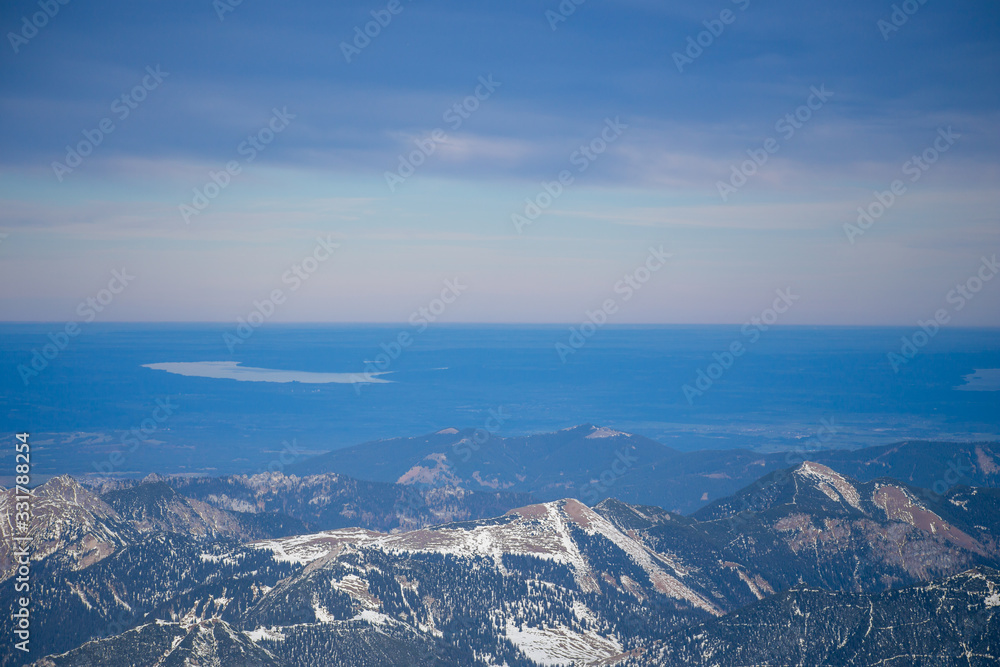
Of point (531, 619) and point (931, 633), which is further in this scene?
point (531, 619)

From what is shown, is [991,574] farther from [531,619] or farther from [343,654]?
[343,654]

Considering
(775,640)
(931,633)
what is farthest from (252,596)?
(931,633)

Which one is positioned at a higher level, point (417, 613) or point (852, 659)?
point (417, 613)

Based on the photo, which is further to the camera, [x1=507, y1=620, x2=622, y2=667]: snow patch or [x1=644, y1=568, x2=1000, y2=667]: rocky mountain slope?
[x1=507, y1=620, x2=622, y2=667]: snow patch

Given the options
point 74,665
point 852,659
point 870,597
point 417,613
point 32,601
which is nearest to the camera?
point 74,665

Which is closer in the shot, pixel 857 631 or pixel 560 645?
pixel 857 631

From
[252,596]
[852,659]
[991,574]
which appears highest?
[252,596]

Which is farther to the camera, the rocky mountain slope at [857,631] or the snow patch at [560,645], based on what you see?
the snow patch at [560,645]

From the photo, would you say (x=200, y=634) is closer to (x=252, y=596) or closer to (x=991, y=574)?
Answer: (x=252, y=596)

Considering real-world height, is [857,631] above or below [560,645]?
below

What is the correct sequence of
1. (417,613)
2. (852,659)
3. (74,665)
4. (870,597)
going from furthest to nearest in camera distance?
(417,613) < (870,597) < (852,659) < (74,665)
